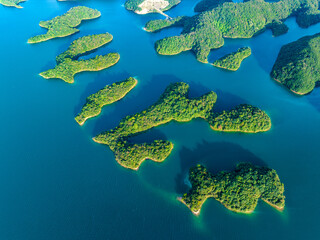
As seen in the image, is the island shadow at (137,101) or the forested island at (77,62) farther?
the forested island at (77,62)

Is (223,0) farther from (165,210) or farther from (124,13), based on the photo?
(165,210)

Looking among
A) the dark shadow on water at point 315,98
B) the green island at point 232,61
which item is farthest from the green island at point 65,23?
the dark shadow on water at point 315,98

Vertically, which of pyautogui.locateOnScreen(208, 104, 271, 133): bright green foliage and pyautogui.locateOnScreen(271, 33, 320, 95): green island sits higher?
pyautogui.locateOnScreen(271, 33, 320, 95): green island

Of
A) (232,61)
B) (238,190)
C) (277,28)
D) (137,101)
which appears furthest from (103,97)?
(277,28)

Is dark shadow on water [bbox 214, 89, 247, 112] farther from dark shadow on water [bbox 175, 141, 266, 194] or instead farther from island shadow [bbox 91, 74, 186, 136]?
island shadow [bbox 91, 74, 186, 136]

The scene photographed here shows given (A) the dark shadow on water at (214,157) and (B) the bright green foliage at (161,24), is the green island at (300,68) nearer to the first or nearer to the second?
(A) the dark shadow on water at (214,157)

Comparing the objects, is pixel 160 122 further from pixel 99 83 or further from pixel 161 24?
pixel 161 24

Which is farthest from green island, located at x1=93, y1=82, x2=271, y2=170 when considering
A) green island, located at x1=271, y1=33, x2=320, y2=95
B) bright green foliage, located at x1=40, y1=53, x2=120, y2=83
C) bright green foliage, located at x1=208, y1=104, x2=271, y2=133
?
bright green foliage, located at x1=40, y1=53, x2=120, y2=83
